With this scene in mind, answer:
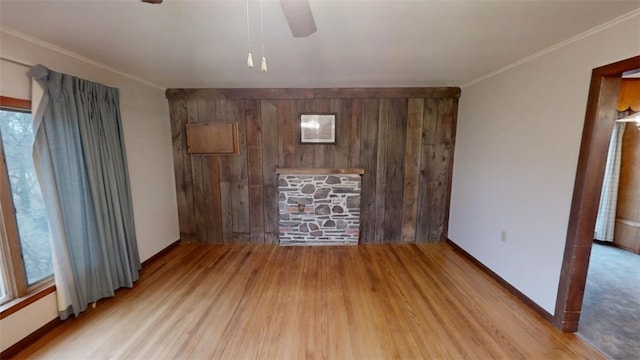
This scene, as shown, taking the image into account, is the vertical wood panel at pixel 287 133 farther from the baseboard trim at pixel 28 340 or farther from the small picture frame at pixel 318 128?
the baseboard trim at pixel 28 340

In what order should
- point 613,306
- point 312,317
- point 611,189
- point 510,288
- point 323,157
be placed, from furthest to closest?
point 323,157 → point 611,189 → point 510,288 → point 613,306 → point 312,317

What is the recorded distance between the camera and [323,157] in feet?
12.0

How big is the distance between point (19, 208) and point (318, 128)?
2998mm

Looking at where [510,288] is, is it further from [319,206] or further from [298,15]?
[298,15]

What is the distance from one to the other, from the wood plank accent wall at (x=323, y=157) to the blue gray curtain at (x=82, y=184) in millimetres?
1157

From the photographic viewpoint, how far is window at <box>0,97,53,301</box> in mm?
1771

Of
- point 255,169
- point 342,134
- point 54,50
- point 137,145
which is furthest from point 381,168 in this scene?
point 54,50

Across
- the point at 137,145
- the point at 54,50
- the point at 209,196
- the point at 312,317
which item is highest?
the point at 54,50

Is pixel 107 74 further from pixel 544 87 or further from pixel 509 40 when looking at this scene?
pixel 544 87

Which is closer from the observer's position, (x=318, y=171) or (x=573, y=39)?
(x=573, y=39)

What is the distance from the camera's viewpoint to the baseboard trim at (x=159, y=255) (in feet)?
10.1

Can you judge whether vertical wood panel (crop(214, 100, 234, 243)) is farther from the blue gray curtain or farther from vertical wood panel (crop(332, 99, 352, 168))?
vertical wood panel (crop(332, 99, 352, 168))

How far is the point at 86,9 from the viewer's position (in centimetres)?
151

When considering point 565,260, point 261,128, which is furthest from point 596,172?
point 261,128
